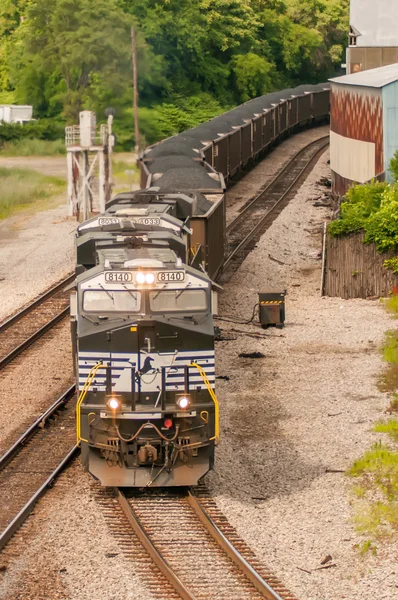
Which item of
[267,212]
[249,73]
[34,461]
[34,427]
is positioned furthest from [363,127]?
[249,73]

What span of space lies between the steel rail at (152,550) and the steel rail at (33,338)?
906 cm

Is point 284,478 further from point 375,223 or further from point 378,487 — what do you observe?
point 375,223

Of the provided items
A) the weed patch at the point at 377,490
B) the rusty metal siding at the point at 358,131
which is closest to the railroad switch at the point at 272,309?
the weed patch at the point at 377,490

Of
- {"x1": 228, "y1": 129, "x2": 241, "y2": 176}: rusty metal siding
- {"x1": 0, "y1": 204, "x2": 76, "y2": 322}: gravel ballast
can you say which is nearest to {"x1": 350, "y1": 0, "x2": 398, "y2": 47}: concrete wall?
{"x1": 228, "y1": 129, "x2": 241, "y2": 176}: rusty metal siding

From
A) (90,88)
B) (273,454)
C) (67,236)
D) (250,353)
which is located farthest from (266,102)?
(273,454)

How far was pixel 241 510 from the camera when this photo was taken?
15352 millimetres

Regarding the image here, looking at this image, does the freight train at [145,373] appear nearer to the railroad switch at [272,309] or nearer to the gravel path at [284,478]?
the gravel path at [284,478]

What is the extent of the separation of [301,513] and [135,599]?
140 inches

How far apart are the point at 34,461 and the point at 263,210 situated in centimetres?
2807

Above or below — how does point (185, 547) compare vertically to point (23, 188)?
above

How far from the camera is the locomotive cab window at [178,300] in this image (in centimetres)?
1562

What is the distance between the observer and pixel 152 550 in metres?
13.8

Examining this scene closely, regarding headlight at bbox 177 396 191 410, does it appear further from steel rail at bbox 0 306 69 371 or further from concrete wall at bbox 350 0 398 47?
concrete wall at bbox 350 0 398 47

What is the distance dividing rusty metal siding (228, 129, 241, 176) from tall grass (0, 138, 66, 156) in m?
28.7
